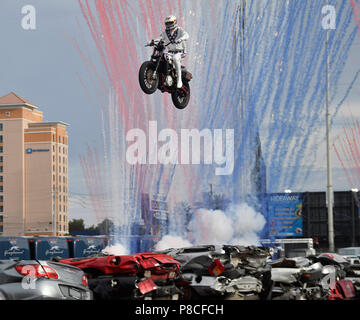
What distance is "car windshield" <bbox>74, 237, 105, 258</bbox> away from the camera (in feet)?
119

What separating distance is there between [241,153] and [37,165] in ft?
71.5

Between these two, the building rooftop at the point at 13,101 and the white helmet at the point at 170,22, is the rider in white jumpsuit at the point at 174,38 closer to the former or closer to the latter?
the white helmet at the point at 170,22

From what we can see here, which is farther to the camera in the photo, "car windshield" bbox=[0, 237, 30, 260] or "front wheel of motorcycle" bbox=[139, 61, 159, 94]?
"car windshield" bbox=[0, 237, 30, 260]

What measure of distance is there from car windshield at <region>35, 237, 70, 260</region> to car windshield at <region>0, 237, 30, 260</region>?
1.99ft

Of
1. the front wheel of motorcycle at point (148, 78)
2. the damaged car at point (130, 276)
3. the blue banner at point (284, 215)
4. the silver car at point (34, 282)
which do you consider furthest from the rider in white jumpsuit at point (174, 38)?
the blue banner at point (284, 215)

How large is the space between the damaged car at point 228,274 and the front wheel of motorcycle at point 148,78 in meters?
8.90

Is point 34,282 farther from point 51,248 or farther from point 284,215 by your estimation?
point 284,215

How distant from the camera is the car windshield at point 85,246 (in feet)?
119

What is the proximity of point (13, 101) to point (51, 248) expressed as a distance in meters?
12.5

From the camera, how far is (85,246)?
120ft

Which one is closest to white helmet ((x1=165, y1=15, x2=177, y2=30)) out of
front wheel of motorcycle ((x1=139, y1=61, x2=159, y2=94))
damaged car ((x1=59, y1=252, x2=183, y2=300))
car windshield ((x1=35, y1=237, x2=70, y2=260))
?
front wheel of motorcycle ((x1=139, y1=61, x2=159, y2=94))

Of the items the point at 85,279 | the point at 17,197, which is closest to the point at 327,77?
the point at 85,279

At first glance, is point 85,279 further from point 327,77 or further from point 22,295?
point 327,77

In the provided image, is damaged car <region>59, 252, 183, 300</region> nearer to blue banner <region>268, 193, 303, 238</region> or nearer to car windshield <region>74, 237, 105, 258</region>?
car windshield <region>74, 237, 105, 258</region>
